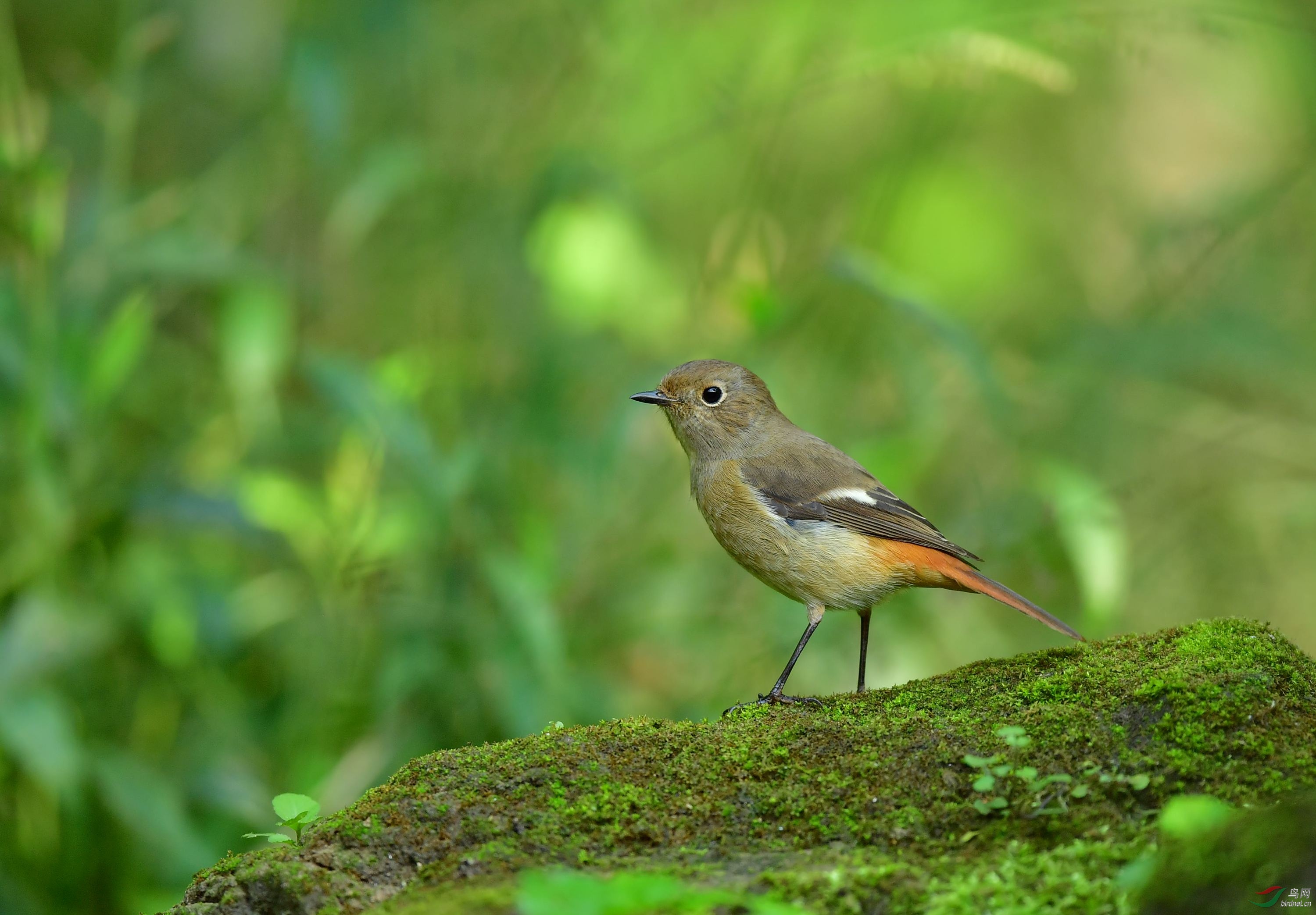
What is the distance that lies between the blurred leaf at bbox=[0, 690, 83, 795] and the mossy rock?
190 cm

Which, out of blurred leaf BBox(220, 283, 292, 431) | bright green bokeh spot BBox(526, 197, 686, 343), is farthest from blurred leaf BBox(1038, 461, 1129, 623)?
blurred leaf BBox(220, 283, 292, 431)

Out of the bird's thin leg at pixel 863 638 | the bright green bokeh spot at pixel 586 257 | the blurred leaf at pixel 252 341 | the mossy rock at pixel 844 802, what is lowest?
the mossy rock at pixel 844 802

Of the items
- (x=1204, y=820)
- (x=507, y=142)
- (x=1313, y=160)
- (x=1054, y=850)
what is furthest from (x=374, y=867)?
(x=1313, y=160)

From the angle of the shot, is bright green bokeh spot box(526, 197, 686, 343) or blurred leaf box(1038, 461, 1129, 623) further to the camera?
bright green bokeh spot box(526, 197, 686, 343)

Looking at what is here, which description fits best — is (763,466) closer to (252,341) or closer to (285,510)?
(285,510)

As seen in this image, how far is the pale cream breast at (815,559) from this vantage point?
425cm

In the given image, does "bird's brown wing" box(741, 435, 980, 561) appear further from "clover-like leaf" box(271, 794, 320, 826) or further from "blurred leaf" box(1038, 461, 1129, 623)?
"clover-like leaf" box(271, 794, 320, 826)

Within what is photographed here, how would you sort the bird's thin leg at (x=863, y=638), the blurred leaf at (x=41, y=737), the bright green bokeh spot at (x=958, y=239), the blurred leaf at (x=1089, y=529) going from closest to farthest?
the blurred leaf at (x=41, y=737)
the bird's thin leg at (x=863, y=638)
the blurred leaf at (x=1089, y=529)
the bright green bokeh spot at (x=958, y=239)

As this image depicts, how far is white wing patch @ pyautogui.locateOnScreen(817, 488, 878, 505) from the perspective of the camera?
14.9 ft

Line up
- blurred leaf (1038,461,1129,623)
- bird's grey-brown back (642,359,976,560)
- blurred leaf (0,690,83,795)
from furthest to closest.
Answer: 1. blurred leaf (1038,461,1129,623)
2. bird's grey-brown back (642,359,976,560)
3. blurred leaf (0,690,83,795)

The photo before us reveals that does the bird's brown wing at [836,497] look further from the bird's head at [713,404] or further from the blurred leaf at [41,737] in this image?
the blurred leaf at [41,737]

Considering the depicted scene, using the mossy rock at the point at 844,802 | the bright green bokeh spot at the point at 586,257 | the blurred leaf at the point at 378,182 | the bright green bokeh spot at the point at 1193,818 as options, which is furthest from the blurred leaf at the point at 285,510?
the bright green bokeh spot at the point at 1193,818

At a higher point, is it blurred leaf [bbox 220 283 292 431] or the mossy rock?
blurred leaf [bbox 220 283 292 431]

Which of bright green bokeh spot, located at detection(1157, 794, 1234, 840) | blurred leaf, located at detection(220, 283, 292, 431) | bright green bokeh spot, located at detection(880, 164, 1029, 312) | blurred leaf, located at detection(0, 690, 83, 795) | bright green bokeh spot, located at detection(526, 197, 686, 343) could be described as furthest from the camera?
bright green bokeh spot, located at detection(880, 164, 1029, 312)
